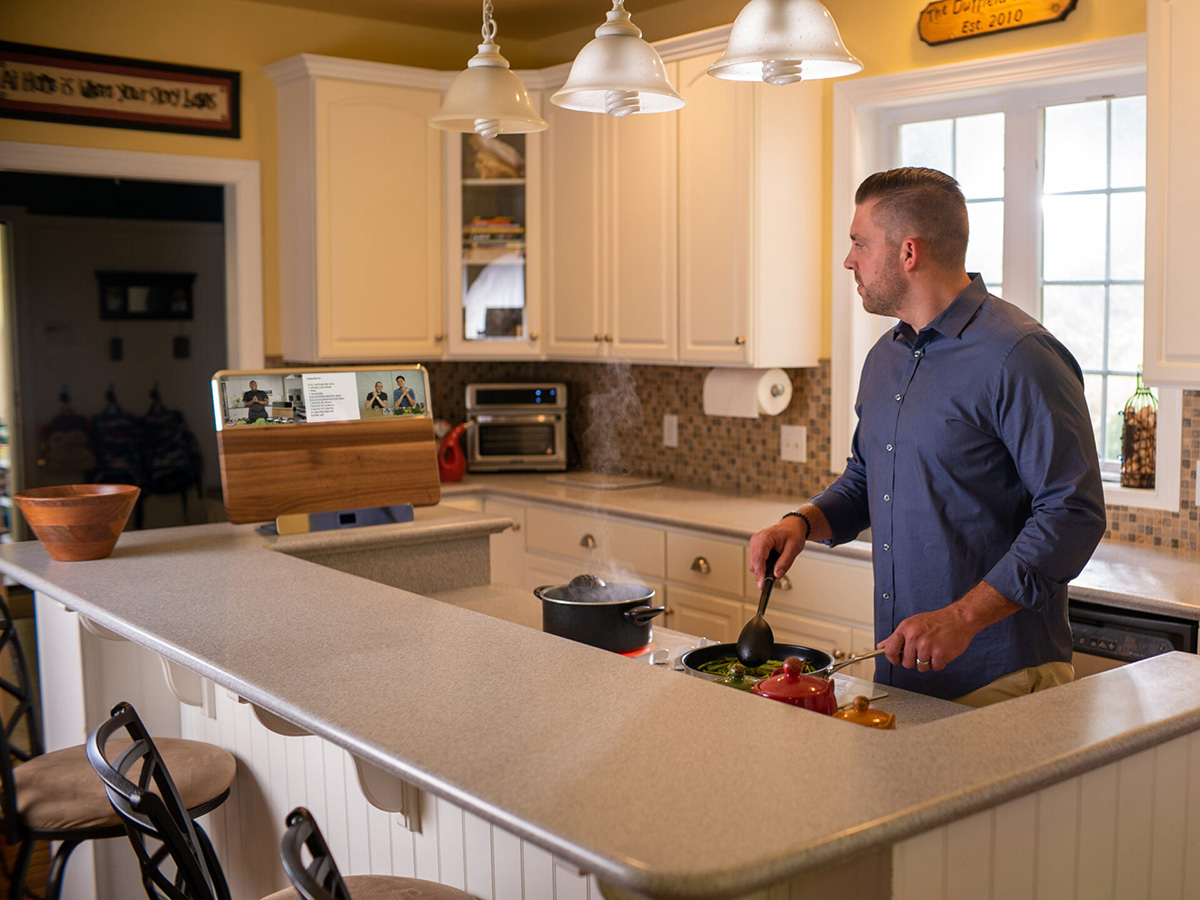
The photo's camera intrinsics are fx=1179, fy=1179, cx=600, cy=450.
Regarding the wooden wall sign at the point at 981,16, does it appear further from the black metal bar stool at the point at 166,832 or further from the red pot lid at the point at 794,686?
the black metal bar stool at the point at 166,832

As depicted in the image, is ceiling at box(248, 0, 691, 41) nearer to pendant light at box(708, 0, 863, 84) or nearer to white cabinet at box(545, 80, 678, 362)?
white cabinet at box(545, 80, 678, 362)

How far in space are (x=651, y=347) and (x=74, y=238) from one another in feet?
7.26

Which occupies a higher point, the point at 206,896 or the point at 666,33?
the point at 666,33

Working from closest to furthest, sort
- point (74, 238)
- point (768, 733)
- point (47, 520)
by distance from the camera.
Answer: point (768, 733)
point (47, 520)
point (74, 238)

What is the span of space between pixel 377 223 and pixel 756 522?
6.17 ft

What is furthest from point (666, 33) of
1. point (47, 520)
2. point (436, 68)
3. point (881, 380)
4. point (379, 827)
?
point (379, 827)

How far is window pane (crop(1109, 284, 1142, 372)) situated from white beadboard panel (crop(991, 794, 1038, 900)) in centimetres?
232

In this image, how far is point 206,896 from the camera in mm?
1542

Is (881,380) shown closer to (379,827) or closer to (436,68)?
(379,827)

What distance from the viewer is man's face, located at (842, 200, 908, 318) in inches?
83.2

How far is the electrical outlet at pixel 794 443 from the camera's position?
404 centimetres

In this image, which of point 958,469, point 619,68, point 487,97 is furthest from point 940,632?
point 487,97

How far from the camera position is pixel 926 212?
2084 millimetres

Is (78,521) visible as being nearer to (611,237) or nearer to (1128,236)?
(611,237)
